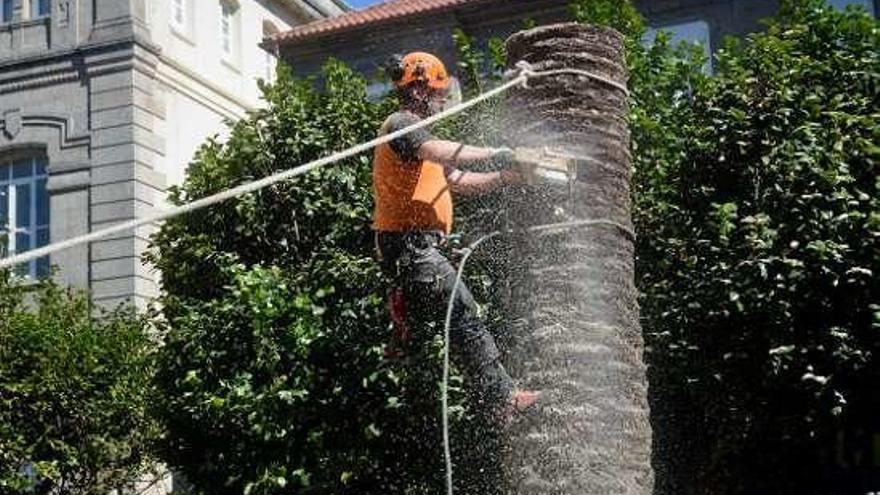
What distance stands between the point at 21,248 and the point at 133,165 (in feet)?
8.66

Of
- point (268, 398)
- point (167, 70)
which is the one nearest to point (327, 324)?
point (268, 398)

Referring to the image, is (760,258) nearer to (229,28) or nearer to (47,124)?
(47,124)

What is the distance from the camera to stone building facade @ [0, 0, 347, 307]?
76.1 feet

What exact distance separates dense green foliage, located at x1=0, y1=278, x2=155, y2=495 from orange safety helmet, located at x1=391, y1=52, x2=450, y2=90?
41.9 feet

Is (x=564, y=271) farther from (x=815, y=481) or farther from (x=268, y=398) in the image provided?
(x=815, y=481)

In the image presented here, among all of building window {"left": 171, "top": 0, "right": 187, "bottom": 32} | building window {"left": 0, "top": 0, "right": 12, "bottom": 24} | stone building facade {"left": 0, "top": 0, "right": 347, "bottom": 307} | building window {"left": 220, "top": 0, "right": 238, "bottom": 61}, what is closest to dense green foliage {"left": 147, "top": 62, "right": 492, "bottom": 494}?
stone building facade {"left": 0, "top": 0, "right": 347, "bottom": 307}

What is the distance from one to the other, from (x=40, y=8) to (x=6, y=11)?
0.78 meters

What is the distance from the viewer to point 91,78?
23.9 metres

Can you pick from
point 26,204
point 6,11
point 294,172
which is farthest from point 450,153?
point 6,11

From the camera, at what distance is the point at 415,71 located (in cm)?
611

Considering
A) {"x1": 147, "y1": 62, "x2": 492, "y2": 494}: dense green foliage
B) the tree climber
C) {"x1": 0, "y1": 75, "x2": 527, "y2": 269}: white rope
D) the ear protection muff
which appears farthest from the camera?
{"x1": 147, "y1": 62, "x2": 492, "y2": 494}: dense green foliage

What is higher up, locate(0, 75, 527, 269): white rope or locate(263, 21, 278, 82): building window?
locate(263, 21, 278, 82): building window

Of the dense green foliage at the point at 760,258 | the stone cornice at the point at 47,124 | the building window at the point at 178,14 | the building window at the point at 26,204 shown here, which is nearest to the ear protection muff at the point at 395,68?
the dense green foliage at the point at 760,258

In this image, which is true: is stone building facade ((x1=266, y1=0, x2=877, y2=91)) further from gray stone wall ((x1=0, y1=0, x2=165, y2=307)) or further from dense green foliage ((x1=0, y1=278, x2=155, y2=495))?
dense green foliage ((x1=0, y1=278, x2=155, y2=495))
